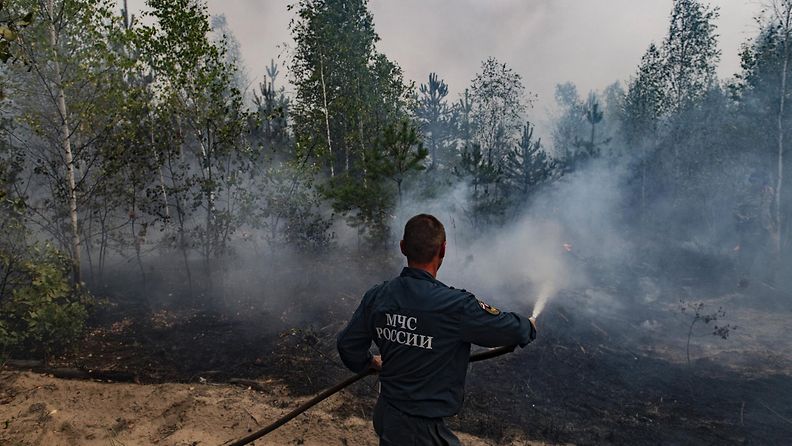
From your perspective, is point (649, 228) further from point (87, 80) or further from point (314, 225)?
point (87, 80)

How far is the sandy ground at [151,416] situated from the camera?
6117 mm

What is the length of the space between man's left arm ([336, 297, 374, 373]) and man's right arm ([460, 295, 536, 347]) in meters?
0.70

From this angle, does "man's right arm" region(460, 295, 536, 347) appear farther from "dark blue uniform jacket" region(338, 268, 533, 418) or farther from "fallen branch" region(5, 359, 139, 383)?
"fallen branch" region(5, 359, 139, 383)

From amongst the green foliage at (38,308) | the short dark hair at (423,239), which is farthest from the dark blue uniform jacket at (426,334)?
the green foliage at (38,308)

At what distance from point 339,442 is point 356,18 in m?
21.3

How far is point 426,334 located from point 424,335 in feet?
0.05

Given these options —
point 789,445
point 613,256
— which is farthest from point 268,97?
point 789,445

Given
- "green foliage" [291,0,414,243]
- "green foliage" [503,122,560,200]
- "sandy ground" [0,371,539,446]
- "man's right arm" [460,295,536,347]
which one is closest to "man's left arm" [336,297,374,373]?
"man's right arm" [460,295,536,347]

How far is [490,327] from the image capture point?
2.82 m

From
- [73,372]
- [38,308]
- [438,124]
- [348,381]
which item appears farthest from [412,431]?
[438,124]

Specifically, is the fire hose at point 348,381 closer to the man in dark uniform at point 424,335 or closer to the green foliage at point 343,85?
the man in dark uniform at point 424,335

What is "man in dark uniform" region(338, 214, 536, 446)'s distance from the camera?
113 inches

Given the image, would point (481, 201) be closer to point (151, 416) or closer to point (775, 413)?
point (775, 413)

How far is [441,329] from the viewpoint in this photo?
2916mm
